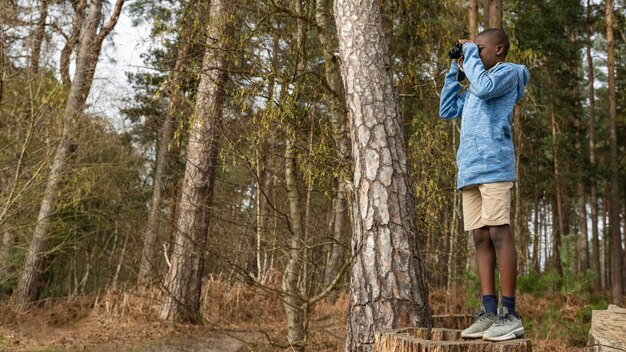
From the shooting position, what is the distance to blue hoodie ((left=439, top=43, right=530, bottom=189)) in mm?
3135

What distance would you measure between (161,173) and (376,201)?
1136 centimetres

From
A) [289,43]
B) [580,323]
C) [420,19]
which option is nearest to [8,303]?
[289,43]

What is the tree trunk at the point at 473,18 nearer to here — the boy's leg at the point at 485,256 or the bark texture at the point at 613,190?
the boy's leg at the point at 485,256

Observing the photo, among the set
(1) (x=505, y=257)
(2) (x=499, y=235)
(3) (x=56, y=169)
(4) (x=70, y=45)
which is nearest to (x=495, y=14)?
(2) (x=499, y=235)

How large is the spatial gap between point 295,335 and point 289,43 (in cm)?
307

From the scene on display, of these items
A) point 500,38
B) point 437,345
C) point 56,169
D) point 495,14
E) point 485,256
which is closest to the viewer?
point 437,345

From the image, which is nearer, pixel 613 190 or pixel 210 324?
pixel 210 324

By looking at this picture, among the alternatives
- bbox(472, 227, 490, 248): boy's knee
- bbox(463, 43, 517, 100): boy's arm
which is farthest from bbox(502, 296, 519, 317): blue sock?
bbox(463, 43, 517, 100): boy's arm

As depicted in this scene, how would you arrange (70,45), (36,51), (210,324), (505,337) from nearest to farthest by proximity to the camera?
1. (505,337)
2. (210,324)
3. (36,51)
4. (70,45)

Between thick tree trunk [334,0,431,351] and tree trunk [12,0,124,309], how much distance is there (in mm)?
5912

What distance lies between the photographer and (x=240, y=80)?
5324 mm

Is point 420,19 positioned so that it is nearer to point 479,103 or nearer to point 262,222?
point 262,222

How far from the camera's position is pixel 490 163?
313 centimetres

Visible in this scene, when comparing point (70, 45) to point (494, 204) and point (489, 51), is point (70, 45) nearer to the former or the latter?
point (489, 51)
